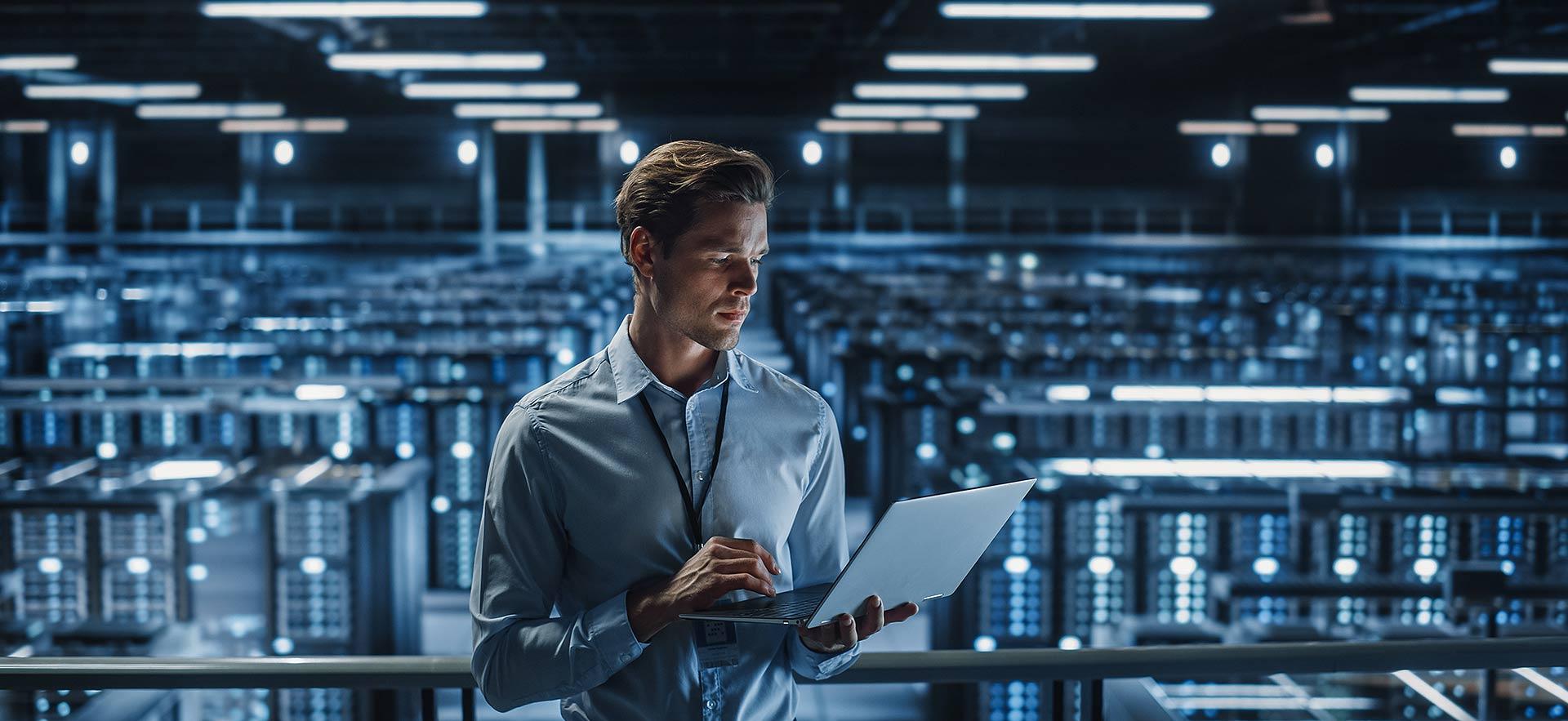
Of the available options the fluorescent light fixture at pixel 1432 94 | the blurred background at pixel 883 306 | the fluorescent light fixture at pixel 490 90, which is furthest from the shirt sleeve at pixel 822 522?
the fluorescent light fixture at pixel 1432 94

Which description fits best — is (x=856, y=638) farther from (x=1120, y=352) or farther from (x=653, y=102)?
(x=653, y=102)

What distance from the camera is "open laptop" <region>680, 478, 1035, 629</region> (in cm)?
114

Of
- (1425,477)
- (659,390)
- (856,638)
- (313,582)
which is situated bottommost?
(313,582)

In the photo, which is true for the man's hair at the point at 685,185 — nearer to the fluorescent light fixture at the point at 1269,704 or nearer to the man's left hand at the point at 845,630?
the man's left hand at the point at 845,630

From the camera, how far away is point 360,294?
1310 centimetres

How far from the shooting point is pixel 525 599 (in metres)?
1.31

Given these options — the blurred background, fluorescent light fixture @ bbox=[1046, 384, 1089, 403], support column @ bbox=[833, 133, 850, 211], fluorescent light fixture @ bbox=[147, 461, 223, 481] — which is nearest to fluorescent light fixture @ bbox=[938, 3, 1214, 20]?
the blurred background

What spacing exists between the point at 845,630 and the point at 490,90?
18.0m

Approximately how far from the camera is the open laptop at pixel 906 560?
114 centimetres

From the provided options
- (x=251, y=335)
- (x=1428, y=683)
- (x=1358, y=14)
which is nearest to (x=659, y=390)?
(x=1428, y=683)

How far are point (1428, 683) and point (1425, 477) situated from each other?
2.25 meters

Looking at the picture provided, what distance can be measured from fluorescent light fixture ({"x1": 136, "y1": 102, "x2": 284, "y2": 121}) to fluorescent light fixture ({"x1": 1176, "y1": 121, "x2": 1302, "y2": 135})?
1757 cm

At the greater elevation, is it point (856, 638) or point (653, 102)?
point (653, 102)

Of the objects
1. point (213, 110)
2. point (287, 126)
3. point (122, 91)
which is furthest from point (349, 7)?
point (287, 126)
